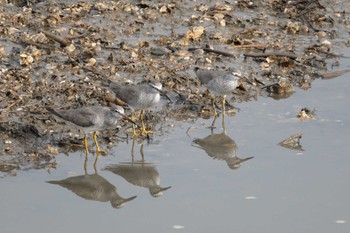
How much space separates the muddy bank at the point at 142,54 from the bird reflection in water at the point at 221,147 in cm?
86

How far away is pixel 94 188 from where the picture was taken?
11766 mm

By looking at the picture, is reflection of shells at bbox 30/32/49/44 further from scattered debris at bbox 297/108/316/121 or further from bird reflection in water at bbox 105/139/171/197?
scattered debris at bbox 297/108/316/121

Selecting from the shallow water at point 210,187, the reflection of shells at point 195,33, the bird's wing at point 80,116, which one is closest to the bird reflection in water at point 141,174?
the shallow water at point 210,187

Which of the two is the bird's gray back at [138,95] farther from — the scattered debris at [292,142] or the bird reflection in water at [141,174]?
the scattered debris at [292,142]

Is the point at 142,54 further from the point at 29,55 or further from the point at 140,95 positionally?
the point at 140,95

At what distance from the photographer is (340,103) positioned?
15.2 m

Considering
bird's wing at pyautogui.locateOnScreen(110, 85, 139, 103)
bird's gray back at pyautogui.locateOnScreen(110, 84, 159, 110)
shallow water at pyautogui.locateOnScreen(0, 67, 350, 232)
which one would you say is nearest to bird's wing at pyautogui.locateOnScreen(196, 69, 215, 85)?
shallow water at pyautogui.locateOnScreen(0, 67, 350, 232)

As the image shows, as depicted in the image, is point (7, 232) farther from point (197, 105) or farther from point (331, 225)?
point (197, 105)

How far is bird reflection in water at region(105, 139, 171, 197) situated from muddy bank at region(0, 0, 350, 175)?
0.87m

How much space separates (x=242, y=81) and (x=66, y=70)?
343 centimetres

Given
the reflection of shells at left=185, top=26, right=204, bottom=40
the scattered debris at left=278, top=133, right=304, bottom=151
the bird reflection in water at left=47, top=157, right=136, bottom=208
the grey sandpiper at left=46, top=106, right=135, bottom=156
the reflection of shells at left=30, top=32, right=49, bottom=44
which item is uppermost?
the reflection of shells at left=30, top=32, right=49, bottom=44

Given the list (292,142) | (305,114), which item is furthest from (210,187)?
(305,114)

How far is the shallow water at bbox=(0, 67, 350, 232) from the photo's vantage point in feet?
34.7

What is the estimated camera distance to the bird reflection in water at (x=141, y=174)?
1167cm
